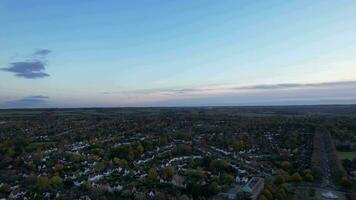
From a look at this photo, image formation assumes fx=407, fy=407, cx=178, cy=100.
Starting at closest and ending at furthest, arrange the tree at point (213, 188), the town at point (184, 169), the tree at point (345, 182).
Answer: the tree at point (213, 188) < the town at point (184, 169) < the tree at point (345, 182)

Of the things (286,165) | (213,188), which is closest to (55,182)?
(213,188)

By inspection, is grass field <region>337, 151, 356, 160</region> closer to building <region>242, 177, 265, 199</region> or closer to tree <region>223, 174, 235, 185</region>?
tree <region>223, 174, 235, 185</region>

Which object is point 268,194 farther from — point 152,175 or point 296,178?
point 152,175

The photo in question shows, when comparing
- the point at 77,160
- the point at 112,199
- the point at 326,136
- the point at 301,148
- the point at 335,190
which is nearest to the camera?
the point at 112,199

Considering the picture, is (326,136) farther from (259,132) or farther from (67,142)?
(67,142)

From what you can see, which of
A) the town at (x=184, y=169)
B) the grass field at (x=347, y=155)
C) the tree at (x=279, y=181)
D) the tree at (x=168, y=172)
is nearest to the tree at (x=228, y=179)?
the town at (x=184, y=169)

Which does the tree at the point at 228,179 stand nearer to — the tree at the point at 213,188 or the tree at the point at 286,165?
the tree at the point at 213,188

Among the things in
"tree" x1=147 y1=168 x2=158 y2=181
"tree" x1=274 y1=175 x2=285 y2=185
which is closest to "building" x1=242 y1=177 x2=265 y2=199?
"tree" x1=274 y1=175 x2=285 y2=185

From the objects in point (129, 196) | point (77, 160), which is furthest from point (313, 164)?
point (77, 160)

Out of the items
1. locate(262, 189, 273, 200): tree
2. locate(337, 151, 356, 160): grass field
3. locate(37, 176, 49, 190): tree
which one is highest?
locate(37, 176, 49, 190): tree

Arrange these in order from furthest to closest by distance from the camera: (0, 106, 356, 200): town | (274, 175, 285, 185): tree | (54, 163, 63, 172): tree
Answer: (54, 163, 63, 172): tree → (274, 175, 285, 185): tree → (0, 106, 356, 200): town

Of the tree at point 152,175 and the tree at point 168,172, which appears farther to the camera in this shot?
the tree at point 168,172
